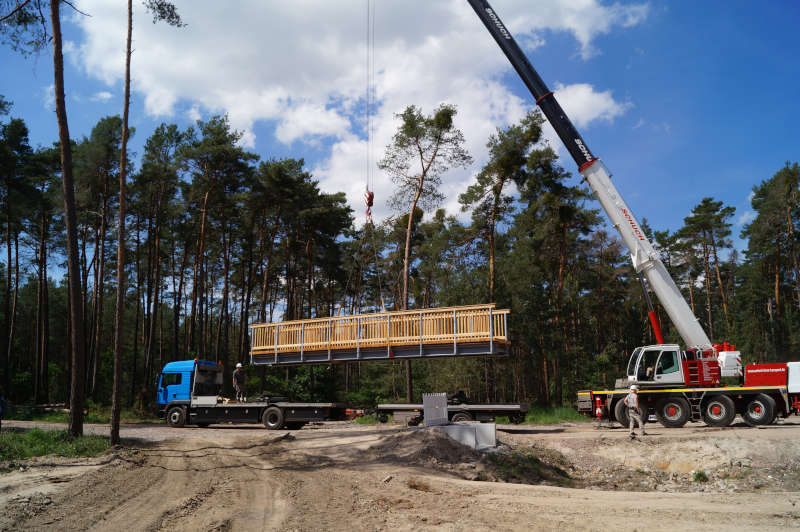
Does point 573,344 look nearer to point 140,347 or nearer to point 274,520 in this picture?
point 274,520

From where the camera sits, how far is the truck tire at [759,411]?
16594mm

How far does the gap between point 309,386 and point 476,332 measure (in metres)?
16.2

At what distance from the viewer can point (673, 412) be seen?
58.6 feet

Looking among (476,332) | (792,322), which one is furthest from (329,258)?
(792,322)

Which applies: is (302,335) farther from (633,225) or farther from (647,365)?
(633,225)

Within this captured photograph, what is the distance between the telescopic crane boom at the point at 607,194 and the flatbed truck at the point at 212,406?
478 inches

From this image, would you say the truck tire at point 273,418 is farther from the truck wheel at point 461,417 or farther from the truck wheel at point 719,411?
the truck wheel at point 719,411

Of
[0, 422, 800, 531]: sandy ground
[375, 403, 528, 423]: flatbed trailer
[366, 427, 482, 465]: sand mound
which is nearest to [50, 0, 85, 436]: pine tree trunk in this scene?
[0, 422, 800, 531]: sandy ground

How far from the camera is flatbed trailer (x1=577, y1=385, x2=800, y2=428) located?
658 inches

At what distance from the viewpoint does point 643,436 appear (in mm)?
15570

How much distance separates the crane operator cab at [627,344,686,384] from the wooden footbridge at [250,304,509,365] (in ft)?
15.1

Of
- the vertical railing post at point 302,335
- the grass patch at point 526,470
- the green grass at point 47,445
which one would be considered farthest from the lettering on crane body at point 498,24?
the green grass at point 47,445

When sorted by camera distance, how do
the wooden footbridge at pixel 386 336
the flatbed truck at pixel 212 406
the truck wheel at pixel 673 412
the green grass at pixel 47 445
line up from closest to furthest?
the green grass at pixel 47 445 < the truck wheel at pixel 673 412 < the wooden footbridge at pixel 386 336 < the flatbed truck at pixel 212 406

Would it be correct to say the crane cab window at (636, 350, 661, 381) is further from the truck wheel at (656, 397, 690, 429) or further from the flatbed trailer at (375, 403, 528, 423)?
the flatbed trailer at (375, 403, 528, 423)
